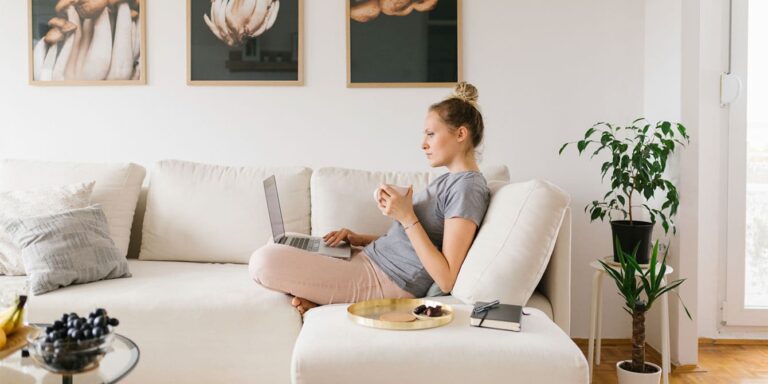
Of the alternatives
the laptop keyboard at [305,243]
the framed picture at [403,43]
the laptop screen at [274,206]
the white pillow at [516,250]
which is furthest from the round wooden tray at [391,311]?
the framed picture at [403,43]

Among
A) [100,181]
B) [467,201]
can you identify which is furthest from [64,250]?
[467,201]

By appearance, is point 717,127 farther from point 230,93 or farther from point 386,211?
point 230,93

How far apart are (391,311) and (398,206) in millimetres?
422

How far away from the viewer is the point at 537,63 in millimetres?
3041

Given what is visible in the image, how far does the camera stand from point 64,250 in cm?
219

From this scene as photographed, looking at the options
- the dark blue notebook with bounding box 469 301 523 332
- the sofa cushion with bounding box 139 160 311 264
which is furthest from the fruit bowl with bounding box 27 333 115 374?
the sofa cushion with bounding box 139 160 311 264

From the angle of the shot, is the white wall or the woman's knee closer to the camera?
the woman's knee

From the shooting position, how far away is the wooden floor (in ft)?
8.56

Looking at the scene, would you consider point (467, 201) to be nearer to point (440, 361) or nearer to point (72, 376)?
point (440, 361)

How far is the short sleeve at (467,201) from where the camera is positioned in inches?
77.9

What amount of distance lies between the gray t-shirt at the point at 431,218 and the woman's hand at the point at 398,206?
0.34 ft

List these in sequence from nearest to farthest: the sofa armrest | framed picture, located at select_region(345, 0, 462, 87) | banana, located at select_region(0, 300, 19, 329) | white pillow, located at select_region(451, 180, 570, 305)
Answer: banana, located at select_region(0, 300, 19, 329)
white pillow, located at select_region(451, 180, 570, 305)
the sofa armrest
framed picture, located at select_region(345, 0, 462, 87)

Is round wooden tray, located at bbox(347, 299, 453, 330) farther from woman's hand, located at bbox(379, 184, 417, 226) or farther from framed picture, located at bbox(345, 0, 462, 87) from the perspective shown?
framed picture, located at bbox(345, 0, 462, 87)

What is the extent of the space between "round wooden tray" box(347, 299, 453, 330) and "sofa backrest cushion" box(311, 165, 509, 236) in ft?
2.63
